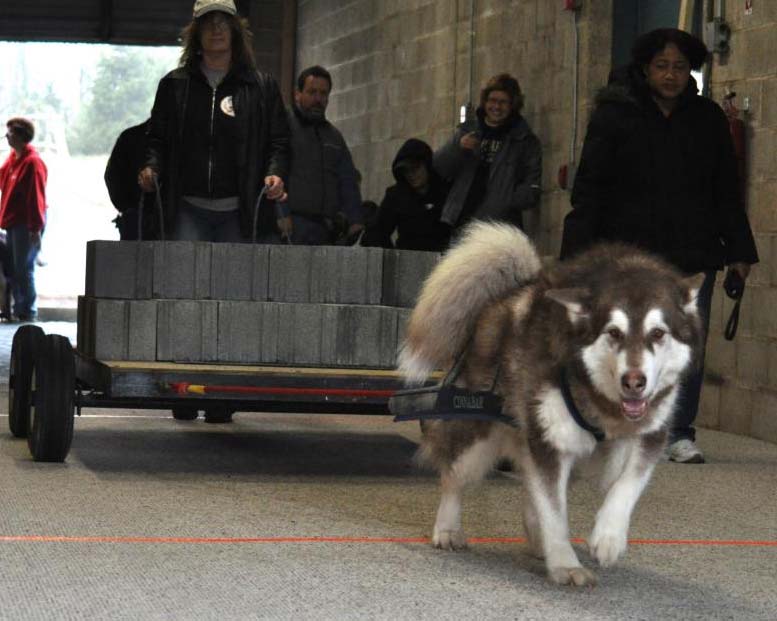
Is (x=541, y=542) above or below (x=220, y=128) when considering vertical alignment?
below

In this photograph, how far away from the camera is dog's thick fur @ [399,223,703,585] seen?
5.25 metres

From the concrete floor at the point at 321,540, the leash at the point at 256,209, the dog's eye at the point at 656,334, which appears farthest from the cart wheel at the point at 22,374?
the dog's eye at the point at 656,334

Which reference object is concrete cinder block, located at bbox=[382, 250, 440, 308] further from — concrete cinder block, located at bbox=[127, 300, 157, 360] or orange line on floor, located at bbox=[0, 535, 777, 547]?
orange line on floor, located at bbox=[0, 535, 777, 547]

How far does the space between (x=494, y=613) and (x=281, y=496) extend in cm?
237

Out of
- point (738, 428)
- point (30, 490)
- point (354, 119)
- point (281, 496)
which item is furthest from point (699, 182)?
point (354, 119)

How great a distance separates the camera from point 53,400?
7586 mm

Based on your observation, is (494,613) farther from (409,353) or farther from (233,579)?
(409,353)

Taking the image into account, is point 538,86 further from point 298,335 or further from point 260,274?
point 298,335

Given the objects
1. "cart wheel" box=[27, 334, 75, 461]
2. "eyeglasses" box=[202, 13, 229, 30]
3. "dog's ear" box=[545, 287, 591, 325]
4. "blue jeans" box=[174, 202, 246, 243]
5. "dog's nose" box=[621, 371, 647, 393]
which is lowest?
"cart wheel" box=[27, 334, 75, 461]

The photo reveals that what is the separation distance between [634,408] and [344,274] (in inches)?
118

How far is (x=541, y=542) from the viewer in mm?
5902

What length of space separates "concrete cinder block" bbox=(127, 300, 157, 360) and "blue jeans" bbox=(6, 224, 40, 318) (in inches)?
469

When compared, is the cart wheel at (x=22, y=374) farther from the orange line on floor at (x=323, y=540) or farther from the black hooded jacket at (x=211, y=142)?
the orange line on floor at (x=323, y=540)

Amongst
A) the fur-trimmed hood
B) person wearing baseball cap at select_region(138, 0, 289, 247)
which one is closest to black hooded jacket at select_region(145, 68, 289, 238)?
person wearing baseball cap at select_region(138, 0, 289, 247)
